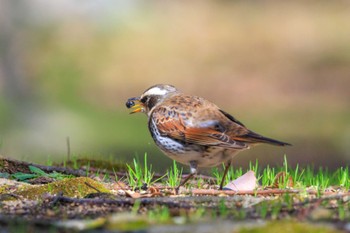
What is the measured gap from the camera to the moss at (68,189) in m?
6.78

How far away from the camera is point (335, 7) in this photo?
37281mm

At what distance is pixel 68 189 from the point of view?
6.84m

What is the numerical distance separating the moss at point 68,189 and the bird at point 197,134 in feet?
2.64

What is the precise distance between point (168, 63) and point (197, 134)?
25146 mm

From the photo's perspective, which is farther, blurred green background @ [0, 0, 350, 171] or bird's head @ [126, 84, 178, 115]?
blurred green background @ [0, 0, 350, 171]

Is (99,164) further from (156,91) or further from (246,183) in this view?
(246,183)

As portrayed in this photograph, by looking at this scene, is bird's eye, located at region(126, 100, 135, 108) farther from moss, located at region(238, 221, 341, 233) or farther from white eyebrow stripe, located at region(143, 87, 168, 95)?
moss, located at region(238, 221, 341, 233)

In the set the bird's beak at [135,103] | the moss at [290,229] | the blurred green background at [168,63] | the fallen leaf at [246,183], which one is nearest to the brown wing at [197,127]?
the fallen leaf at [246,183]

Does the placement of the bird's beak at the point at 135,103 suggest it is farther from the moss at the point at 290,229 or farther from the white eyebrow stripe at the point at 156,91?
the moss at the point at 290,229

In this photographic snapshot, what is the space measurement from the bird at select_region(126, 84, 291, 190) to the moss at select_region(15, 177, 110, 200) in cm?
81

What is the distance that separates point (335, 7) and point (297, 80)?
7430 mm

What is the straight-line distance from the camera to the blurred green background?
25.5 metres

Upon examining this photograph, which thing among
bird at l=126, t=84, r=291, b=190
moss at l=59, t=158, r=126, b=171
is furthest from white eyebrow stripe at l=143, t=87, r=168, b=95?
moss at l=59, t=158, r=126, b=171

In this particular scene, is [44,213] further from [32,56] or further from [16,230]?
[32,56]
